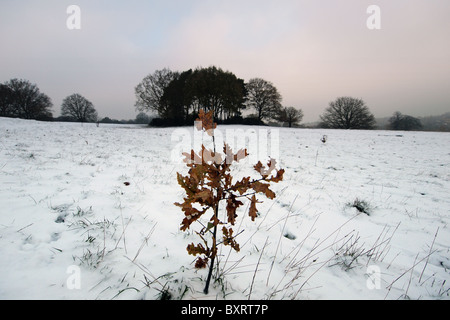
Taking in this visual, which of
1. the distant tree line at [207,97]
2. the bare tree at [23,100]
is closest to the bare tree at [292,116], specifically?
the distant tree line at [207,97]

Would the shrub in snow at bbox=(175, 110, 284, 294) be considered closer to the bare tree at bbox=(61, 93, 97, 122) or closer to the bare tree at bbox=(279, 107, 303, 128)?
the bare tree at bbox=(279, 107, 303, 128)

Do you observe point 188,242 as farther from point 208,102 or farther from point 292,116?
point 292,116

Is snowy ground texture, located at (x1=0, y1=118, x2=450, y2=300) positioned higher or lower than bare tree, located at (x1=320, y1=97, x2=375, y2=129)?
lower

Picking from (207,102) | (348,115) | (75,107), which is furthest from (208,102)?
(75,107)

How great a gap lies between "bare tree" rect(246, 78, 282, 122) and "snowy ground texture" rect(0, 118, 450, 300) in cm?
3829

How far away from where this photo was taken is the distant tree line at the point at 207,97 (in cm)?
3069

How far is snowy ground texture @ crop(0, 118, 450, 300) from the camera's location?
1.61 m

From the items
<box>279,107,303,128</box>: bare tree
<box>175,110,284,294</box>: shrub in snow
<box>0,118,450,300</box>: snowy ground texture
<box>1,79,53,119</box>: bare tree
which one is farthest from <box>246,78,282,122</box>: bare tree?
<box>1,79,53,119</box>: bare tree

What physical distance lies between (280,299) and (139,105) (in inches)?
1588

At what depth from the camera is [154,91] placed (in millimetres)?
36656

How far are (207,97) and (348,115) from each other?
36.5 m

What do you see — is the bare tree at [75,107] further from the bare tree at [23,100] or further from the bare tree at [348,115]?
the bare tree at [348,115]

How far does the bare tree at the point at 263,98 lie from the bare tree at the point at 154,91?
16558mm

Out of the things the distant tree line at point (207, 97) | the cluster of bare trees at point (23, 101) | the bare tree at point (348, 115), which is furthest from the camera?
the bare tree at point (348, 115)
